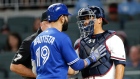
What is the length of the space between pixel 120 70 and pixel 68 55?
56 cm

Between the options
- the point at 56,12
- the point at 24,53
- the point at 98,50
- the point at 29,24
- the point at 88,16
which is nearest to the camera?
the point at 56,12

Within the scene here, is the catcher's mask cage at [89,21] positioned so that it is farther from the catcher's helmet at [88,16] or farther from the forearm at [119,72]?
the forearm at [119,72]

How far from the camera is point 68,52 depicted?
5.42 metres

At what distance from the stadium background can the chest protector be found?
2805 millimetres

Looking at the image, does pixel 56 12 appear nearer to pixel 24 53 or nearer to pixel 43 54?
pixel 43 54

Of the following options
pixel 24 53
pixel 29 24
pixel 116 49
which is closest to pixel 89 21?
pixel 116 49

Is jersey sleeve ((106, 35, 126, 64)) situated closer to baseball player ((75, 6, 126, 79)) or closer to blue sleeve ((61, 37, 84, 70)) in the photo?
baseball player ((75, 6, 126, 79))

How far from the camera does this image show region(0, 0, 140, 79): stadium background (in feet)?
35.9

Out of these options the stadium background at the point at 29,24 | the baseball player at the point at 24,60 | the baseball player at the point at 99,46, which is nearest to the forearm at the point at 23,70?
the baseball player at the point at 24,60

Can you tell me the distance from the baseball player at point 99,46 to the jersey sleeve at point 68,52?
348 mm

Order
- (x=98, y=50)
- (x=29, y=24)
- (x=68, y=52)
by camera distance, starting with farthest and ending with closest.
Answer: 1. (x=29, y=24)
2. (x=98, y=50)
3. (x=68, y=52)

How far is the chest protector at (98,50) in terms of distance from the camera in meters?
5.73

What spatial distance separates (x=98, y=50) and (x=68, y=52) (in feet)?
1.31

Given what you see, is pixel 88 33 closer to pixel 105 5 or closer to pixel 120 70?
pixel 120 70
